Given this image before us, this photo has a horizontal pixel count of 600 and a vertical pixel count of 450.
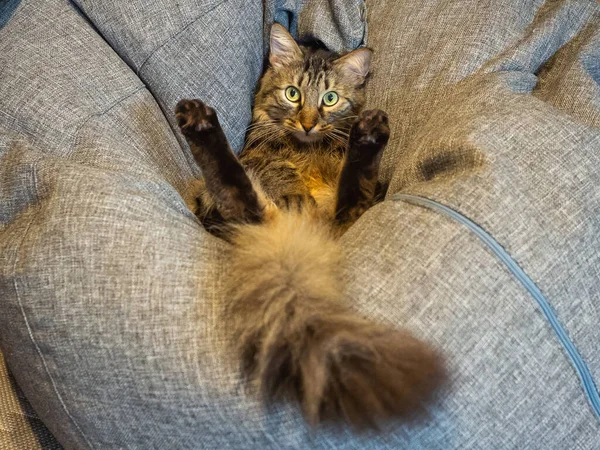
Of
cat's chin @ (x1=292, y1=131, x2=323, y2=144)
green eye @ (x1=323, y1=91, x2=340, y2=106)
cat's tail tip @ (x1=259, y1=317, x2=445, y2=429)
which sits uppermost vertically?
green eye @ (x1=323, y1=91, x2=340, y2=106)

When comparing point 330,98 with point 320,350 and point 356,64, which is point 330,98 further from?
point 320,350

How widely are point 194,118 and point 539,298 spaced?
74 centimetres

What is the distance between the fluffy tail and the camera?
735mm

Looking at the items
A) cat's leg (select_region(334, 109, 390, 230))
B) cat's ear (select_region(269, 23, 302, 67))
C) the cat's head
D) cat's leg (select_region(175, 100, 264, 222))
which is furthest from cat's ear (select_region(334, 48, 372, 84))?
cat's leg (select_region(175, 100, 264, 222))

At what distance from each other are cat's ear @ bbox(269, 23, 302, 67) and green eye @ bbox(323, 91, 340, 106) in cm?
13

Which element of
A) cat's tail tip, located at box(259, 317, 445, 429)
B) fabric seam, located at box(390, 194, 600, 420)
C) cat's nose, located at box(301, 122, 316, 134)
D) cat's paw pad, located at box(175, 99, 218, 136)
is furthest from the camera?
cat's nose, located at box(301, 122, 316, 134)

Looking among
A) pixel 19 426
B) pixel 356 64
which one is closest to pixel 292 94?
pixel 356 64

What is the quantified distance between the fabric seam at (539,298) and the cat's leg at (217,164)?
0.40 meters

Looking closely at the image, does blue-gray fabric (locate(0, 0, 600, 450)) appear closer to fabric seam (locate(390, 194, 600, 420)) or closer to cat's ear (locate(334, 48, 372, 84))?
fabric seam (locate(390, 194, 600, 420))

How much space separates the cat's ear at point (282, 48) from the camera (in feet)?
4.60

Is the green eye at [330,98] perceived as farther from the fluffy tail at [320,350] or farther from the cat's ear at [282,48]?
the fluffy tail at [320,350]

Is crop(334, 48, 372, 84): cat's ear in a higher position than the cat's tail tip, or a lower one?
higher

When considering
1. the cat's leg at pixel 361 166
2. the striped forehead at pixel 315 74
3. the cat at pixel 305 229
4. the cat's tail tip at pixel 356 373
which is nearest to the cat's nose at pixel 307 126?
the cat at pixel 305 229

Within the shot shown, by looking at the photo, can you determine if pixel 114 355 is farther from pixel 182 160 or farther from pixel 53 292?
pixel 182 160
